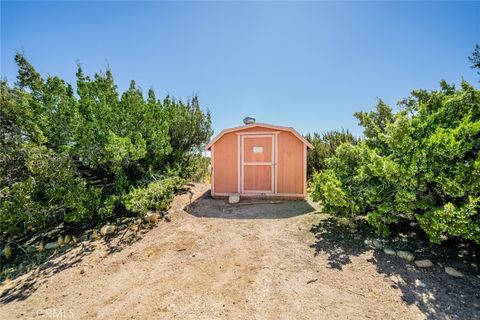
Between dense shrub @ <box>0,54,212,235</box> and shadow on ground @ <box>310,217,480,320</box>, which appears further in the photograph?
dense shrub @ <box>0,54,212,235</box>

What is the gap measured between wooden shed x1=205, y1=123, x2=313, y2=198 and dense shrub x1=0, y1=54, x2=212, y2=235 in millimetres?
2110

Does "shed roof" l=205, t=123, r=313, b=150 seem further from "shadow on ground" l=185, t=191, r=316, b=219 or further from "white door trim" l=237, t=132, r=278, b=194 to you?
"shadow on ground" l=185, t=191, r=316, b=219

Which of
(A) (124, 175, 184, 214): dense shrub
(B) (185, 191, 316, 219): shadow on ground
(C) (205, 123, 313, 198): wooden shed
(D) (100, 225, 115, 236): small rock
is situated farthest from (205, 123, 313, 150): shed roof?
(D) (100, 225, 115, 236): small rock

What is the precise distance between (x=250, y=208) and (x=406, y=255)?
378 centimetres

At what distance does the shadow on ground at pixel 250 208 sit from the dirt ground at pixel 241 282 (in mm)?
951

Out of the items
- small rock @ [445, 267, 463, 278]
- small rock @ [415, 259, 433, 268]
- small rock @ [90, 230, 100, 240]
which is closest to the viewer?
small rock @ [445, 267, 463, 278]

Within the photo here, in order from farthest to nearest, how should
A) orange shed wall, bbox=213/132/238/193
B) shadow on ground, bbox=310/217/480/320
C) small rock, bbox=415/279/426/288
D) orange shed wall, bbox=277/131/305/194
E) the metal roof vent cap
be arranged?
the metal roof vent cap, orange shed wall, bbox=213/132/238/193, orange shed wall, bbox=277/131/305/194, small rock, bbox=415/279/426/288, shadow on ground, bbox=310/217/480/320

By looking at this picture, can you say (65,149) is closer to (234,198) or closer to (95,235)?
(95,235)

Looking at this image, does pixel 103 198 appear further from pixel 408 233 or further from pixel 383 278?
pixel 408 233

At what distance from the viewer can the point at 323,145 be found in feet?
Answer: 31.3

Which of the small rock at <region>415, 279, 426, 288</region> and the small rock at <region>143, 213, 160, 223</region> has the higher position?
the small rock at <region>143, 213, 160, 223</region>

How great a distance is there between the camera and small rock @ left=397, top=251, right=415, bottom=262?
10.6 feet

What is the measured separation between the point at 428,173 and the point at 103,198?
692 centimetres

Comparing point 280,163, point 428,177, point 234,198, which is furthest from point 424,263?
point 234,198
